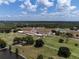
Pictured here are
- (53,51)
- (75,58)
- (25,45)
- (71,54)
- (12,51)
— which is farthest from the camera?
(25,45)

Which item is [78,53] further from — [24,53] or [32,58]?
[24,53]

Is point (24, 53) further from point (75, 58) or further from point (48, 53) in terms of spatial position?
point (75, 58)

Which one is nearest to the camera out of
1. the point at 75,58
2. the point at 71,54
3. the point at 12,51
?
the point at 75,58

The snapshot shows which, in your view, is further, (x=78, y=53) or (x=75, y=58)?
(x=78, y=53)

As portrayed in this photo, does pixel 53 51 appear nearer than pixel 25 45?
Yes

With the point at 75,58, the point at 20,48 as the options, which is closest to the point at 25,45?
the point at 20,48

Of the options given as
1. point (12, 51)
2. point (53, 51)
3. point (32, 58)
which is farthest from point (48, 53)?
point (12, 51)

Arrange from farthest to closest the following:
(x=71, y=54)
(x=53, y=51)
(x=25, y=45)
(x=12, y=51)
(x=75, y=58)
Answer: (x=25, y=45), (x=12, y=51), (x=53, y=51), (x=71, y=54), (x=75, y=58)

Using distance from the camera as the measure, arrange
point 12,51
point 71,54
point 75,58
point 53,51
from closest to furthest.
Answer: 1. point 75,58
2. point 71,54
3. point 53,51
4. point 12,51
